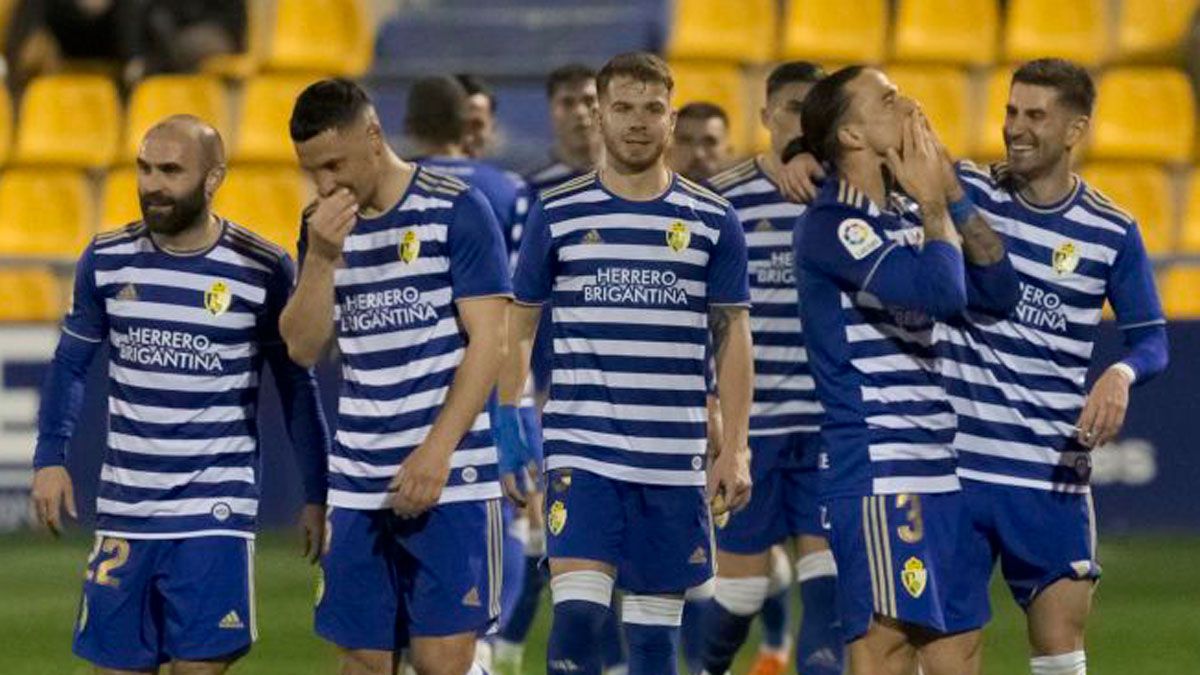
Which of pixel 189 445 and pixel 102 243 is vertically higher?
pixel 102 243

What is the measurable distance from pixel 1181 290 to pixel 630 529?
7.62 meters

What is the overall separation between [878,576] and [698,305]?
121cm

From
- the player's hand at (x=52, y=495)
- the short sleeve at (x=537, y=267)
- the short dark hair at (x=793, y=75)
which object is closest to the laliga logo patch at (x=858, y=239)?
the short sleeve at (x=537, y=267)

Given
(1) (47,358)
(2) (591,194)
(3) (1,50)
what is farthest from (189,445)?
(3) (1,50)

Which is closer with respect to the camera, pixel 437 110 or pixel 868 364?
pixel 868 364

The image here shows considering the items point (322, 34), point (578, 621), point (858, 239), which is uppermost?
point (322, 34)

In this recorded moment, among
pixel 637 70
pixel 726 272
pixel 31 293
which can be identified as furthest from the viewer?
pixel 31 293

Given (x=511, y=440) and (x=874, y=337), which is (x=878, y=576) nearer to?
(x=874, y=337)

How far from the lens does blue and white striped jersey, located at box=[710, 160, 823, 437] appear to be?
10.8 metres

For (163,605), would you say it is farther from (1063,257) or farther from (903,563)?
(1063,257)

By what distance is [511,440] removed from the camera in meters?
9.39

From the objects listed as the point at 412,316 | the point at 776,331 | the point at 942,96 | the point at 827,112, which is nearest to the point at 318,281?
the point at 412,316

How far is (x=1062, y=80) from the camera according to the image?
8914mm

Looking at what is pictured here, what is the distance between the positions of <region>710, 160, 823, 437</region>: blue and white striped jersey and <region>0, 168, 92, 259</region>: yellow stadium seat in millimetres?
8910
